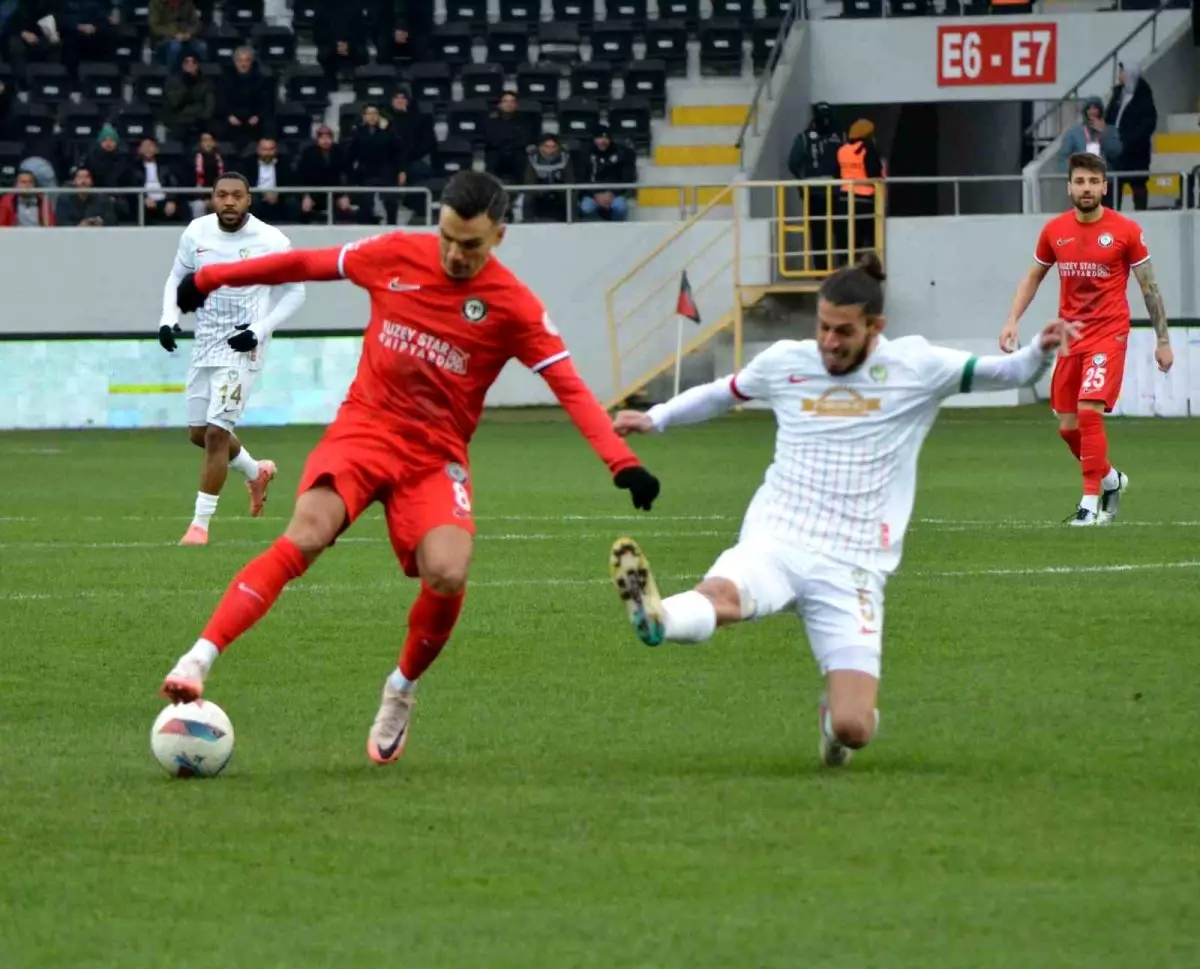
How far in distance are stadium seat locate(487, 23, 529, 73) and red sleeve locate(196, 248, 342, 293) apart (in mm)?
25788

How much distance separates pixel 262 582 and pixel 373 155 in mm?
22566

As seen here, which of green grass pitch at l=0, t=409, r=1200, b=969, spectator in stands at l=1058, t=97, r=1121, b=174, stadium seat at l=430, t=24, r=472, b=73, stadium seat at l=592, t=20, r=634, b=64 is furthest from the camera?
stadium seat at l=592, t=20, r=634, b=64

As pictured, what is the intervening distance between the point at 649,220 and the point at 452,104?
3.12 metres

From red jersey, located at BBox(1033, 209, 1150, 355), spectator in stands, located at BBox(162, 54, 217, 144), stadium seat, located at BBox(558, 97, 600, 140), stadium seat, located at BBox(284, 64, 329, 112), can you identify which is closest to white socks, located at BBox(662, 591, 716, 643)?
red jersey, located at BBox(1033, 209, 1150, 355)

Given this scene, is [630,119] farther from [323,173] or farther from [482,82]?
[323,173]

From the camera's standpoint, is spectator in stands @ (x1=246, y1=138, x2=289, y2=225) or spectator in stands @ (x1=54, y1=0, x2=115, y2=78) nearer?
spectator in stands @ (x1=246, y1=138, x2=289, y2=225)

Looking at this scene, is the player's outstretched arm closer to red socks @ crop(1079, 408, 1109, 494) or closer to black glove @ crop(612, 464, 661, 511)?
red socks @ crop(1079, 408, 1109, 494)

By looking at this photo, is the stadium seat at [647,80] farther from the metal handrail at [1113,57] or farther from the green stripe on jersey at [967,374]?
the green stripe on jersey at [967,374]

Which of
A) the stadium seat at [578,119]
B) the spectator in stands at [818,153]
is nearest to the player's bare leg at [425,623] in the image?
the spectator in stands at [818,153]

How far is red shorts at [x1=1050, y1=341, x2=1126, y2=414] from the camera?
1427 centimetres

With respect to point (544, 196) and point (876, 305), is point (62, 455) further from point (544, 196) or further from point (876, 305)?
point (876, 305)

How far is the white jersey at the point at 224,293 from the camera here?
14.2m

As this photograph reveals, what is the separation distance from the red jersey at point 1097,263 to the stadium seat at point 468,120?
16.9 meters

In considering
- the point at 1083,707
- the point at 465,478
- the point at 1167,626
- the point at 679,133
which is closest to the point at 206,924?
the point at 465,478
